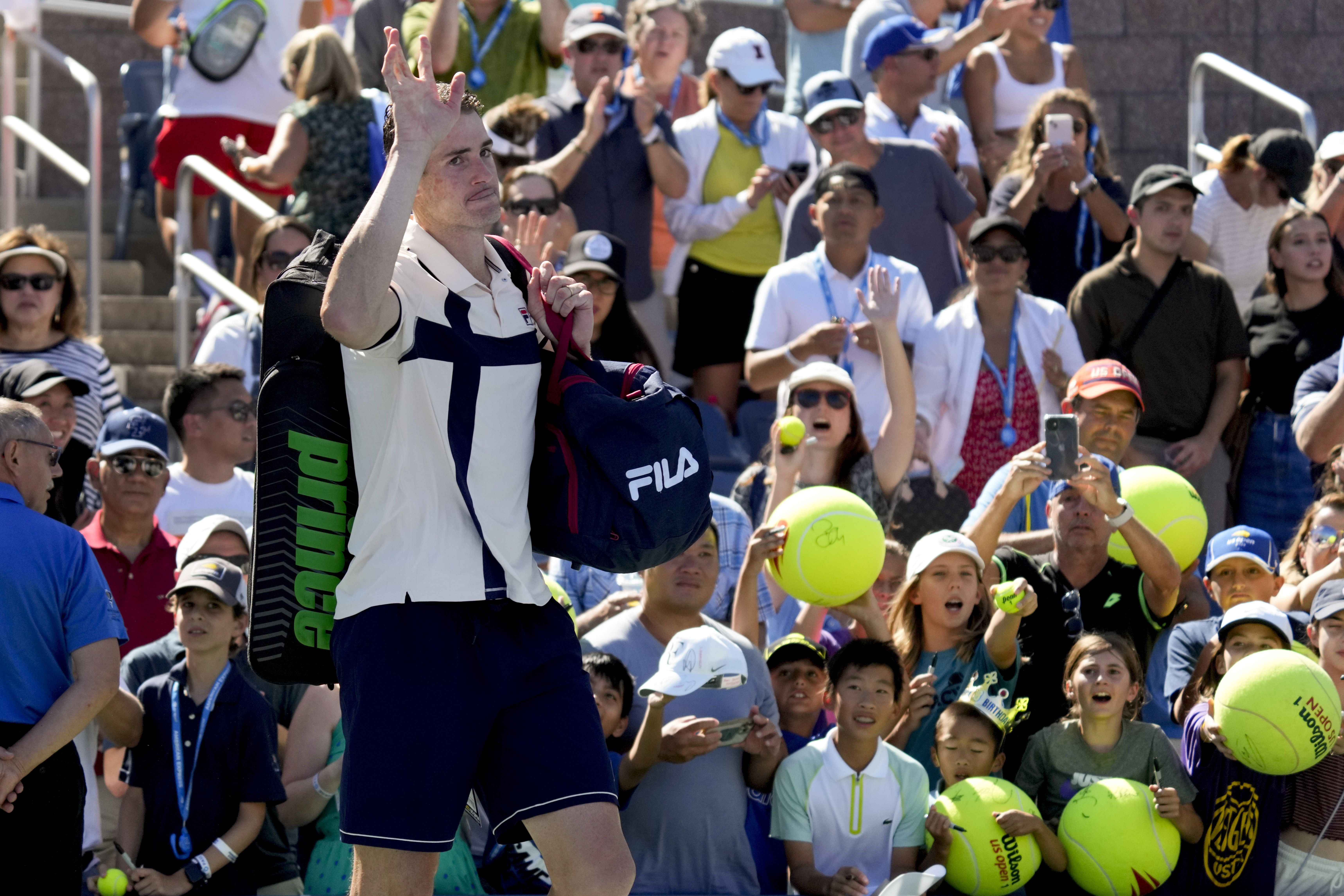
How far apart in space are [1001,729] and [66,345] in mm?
3940

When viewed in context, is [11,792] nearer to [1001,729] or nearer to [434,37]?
[1001,729]

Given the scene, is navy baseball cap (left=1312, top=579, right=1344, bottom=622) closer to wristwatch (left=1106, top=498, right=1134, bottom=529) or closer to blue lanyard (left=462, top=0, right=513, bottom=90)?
wristwatch (left=1106, top=498, right=1134, bottom=529)

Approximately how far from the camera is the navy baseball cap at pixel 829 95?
811 cm

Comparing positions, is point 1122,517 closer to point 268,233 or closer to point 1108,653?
point 1108,653

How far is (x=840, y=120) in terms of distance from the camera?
811 cm

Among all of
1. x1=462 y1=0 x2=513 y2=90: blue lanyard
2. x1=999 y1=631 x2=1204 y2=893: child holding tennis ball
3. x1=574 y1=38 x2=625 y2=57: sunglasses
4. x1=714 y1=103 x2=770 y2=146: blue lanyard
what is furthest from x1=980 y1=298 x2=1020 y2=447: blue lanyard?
x1=462 y1=0 x2=513 y2=90: blue lanyard

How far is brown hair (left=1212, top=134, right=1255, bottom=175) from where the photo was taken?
8.68 meters

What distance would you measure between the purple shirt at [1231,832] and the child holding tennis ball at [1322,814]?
2.6 inches

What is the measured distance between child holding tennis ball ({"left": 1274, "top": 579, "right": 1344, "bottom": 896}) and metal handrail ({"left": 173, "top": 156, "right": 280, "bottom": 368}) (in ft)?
15.9

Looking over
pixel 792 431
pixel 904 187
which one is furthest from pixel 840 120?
pixel 792 431

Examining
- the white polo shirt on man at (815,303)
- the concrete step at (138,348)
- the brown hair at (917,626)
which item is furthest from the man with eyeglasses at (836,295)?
the concrete step at (138,348)

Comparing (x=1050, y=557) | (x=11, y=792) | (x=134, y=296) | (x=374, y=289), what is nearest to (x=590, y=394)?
(x=374, y=289)

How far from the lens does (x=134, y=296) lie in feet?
32.4

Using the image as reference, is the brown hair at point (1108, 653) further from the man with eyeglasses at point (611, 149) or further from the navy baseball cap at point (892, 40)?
the navy baseball cap at point (892, 40)
